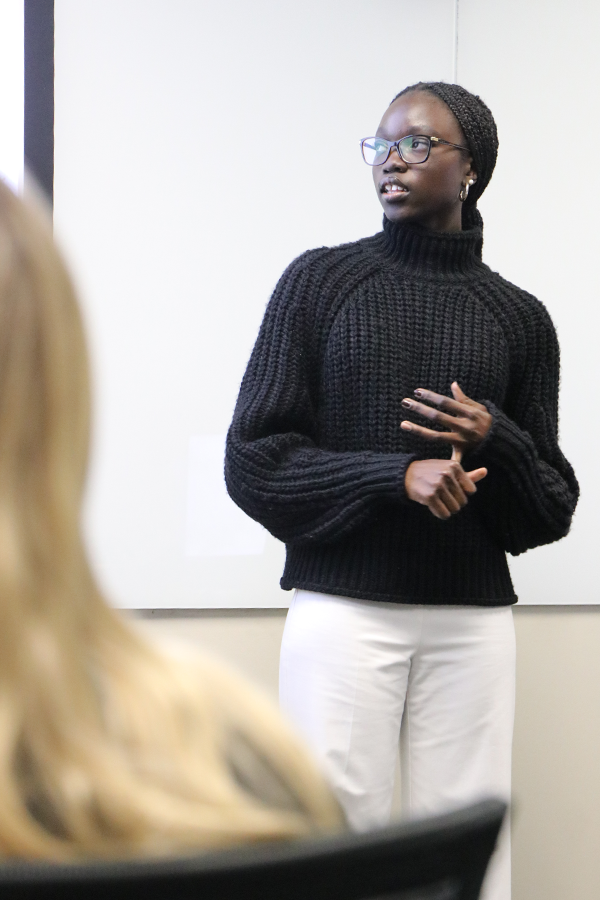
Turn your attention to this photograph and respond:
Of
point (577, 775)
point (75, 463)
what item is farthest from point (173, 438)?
point (75, 463)

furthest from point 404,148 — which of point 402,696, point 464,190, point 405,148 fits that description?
point 402,696

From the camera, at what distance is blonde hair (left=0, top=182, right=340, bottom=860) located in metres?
0.49

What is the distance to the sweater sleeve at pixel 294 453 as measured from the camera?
1.67 m

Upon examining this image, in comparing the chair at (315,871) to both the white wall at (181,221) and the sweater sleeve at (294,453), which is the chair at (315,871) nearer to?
the sweater sleeve at (294,453)

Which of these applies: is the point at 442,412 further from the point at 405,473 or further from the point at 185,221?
the point at 185,221

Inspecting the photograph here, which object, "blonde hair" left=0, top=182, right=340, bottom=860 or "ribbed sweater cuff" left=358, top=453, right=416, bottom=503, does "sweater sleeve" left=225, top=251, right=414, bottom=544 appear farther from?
"blonde hair" left=0, top=182, right=340, bottom=860

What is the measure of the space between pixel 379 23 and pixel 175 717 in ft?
7.87

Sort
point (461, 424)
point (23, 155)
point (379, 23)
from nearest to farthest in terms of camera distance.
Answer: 1. point (461, 424)
2. point (23, 155)
3. point (379, 23)

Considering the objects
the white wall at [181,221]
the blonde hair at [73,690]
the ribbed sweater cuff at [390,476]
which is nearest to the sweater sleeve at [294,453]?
the ribbed sweater cuff at [390,476]

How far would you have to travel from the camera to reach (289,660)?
174 cm

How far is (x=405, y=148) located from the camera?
181cm

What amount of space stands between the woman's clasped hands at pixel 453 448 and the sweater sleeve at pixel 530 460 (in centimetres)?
3

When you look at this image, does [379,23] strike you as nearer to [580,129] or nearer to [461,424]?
[580,129]

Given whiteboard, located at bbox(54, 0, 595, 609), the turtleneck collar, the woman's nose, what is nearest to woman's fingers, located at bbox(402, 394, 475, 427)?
the turtleneck collar
